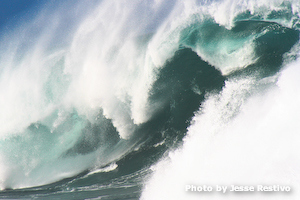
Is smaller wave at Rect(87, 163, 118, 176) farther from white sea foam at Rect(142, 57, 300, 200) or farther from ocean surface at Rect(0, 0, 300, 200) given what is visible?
white sea foam at Rect(142, 57, 300, 200)

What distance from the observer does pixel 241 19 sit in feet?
29.5

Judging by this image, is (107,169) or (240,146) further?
(107,169)

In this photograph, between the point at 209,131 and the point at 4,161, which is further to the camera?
the point at 4,161

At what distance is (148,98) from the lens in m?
8.51

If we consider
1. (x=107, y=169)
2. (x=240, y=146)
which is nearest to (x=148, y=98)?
(x=107, y=169)

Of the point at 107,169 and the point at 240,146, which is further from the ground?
the point at 107,169

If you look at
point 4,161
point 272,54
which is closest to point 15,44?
point 4,161

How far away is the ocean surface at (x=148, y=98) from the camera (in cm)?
692

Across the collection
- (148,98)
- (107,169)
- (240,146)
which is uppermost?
(148,98)

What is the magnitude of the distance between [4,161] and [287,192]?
35.3ft

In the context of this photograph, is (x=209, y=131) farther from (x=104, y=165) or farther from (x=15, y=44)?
(x=15, y=44)

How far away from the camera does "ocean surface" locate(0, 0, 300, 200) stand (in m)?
6.92

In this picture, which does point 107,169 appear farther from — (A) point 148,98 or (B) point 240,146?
(B) point 240,146

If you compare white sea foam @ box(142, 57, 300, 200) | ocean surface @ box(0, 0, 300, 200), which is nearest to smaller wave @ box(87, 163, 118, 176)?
ocean surface @ box(0, 0, 300, 200)
